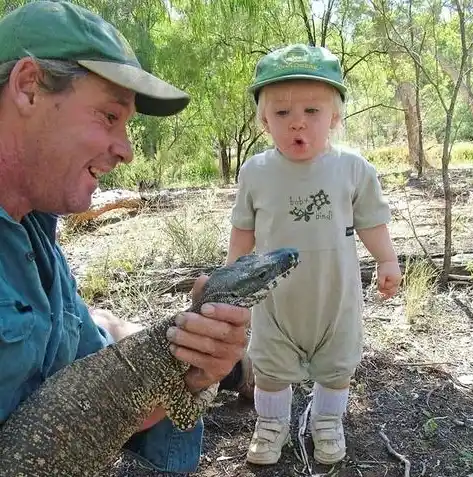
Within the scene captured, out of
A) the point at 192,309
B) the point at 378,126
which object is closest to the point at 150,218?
the point at 192,309

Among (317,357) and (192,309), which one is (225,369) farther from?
(317,357)

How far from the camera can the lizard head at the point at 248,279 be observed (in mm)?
2127

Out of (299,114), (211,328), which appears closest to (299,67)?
(299,114)

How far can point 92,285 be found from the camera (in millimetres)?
4809

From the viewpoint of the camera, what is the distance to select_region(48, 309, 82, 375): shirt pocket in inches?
80.5

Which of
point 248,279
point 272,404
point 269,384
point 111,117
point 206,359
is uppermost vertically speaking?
point 111,117

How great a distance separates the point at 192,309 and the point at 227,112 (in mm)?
17917

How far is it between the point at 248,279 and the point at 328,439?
1136 mm

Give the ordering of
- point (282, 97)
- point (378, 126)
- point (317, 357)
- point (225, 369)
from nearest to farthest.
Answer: point (225, 369), point (282, 97), point (317, 357), point (378, 126)

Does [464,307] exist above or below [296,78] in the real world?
below

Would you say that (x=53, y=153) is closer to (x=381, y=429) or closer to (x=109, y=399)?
(x=109, y=399)

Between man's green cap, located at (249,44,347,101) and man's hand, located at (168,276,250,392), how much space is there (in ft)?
3.93

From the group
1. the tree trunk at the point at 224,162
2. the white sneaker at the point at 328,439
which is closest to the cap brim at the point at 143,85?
→ the white sneaker at the point at 328,439

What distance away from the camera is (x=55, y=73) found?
1.84 m
